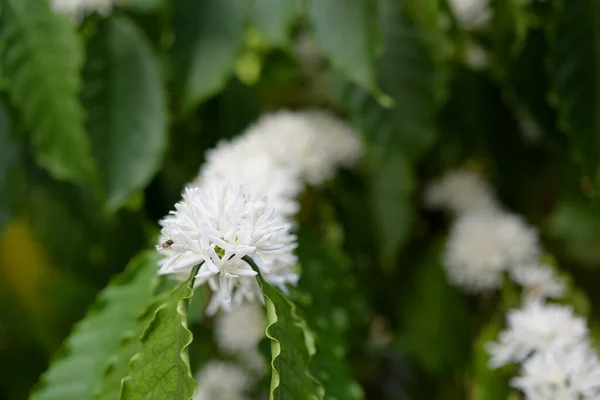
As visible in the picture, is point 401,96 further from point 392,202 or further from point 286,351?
point 286,351

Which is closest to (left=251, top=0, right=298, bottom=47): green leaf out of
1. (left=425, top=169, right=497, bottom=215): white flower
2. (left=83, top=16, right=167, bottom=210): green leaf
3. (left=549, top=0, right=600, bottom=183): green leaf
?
(left=83, top=16, right=167, bottom=210): green leaf

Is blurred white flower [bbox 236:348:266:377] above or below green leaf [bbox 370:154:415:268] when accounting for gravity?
below

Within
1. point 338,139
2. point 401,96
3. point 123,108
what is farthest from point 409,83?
point 123,108

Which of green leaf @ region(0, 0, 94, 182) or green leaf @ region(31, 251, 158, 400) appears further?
green leaf @ region(0, 0, 94, 182)

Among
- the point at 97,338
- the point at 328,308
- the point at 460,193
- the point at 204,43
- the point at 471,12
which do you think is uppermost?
the point at 471,12

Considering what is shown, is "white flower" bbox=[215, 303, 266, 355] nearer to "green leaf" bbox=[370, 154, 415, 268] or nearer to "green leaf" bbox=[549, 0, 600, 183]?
"green leaf" bbox=[370, 154, 415, 268]

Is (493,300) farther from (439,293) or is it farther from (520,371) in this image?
(520,371)
